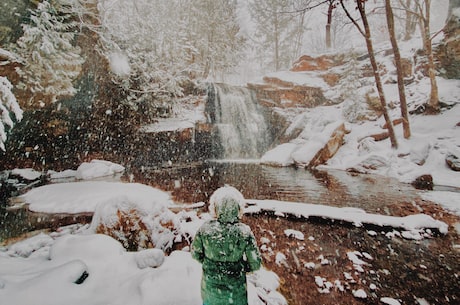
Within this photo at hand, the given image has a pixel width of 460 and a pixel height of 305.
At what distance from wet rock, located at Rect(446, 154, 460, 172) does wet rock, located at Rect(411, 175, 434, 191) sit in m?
1.25

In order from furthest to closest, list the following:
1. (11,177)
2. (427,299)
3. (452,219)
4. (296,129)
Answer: (296,129) < (11,177) < (452,219) < (427,299)

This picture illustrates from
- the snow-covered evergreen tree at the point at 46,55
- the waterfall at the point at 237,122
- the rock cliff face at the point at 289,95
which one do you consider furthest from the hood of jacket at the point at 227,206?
the rock cliff face at the point at 289,95

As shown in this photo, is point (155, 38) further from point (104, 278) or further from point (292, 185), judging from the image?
point (104, 278)

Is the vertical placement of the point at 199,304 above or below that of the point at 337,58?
below

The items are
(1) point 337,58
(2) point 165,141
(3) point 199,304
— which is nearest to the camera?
(3) point 199,304

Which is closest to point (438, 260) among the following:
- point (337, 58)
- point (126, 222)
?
point (126, 222)

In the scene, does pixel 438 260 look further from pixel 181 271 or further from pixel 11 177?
pixel 11 177

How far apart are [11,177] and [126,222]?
39.3ft

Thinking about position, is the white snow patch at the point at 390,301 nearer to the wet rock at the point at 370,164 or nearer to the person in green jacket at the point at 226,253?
the person in green jacket at the point at 226,253

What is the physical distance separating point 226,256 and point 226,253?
0.03 meters

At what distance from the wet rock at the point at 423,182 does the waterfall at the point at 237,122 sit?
1212 centimetres

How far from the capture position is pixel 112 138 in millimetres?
15992

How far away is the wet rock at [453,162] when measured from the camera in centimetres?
1093

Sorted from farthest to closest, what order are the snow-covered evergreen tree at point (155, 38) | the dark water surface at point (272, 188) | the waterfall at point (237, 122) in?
the waterfall at point (237, 122) → the snow-covered evergreen tree at point (155, 38) → the dark water surface at point (272, 188)
